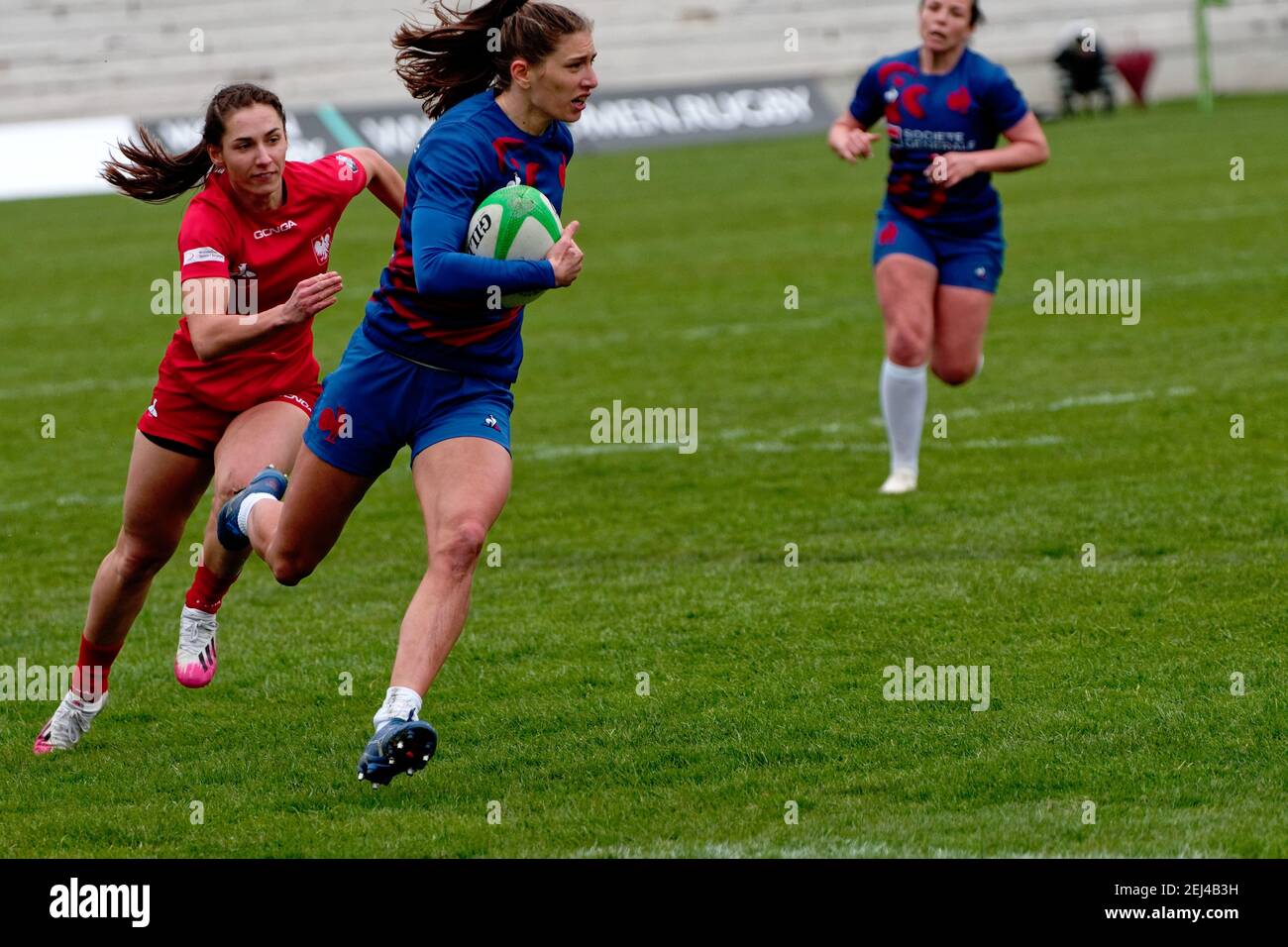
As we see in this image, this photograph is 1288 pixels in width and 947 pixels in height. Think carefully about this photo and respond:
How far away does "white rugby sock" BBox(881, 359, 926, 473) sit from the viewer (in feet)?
31.3

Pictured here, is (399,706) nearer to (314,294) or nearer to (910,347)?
(314,294)

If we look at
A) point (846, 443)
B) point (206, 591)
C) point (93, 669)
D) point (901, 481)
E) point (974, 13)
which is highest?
point (974, 13)

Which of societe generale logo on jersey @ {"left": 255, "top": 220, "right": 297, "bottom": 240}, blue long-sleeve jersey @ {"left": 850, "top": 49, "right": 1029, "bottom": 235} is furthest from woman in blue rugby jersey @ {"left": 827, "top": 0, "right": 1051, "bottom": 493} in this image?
societe generale logo on jersey @ {"left": 255, "top": 220, "right": 297, "bottom": 240}

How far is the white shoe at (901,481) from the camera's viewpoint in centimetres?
948

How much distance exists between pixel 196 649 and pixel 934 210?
4572 millimetres

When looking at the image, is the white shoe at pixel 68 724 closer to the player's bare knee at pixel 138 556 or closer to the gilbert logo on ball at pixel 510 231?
the player's bare knee at pixel 138 556

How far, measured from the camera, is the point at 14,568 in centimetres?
894

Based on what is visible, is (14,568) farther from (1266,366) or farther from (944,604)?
(1266,366)

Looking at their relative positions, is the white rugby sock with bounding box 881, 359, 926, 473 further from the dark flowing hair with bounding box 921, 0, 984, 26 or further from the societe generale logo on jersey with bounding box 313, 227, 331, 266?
the societe generale logo on jersey with bounding box 313, 227, 331, 266

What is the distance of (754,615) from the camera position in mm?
7230

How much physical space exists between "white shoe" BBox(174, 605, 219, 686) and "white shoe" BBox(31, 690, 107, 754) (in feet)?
1.13

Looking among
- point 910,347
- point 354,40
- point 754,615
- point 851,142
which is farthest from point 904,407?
point 354,40

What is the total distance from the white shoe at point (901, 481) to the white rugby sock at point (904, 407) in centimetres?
3

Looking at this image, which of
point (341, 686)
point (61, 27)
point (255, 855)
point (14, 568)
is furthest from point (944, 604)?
point (61, 27)
